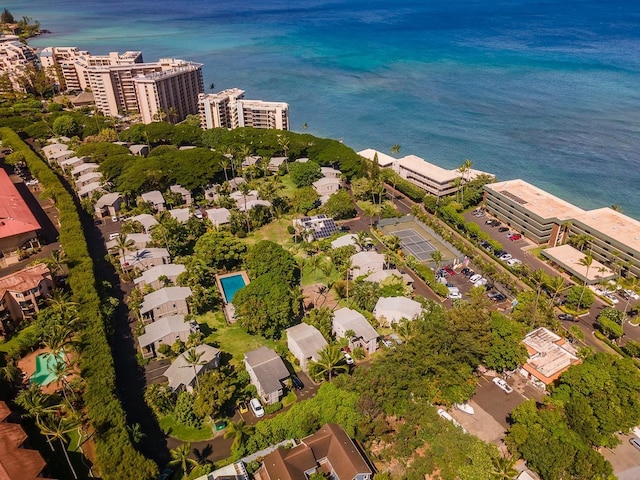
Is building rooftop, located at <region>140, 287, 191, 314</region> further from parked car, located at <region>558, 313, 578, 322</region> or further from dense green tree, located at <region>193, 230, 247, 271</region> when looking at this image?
parked car, located at <region>558, 313, 578, 322</region>

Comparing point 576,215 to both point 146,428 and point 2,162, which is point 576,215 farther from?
point 2,162

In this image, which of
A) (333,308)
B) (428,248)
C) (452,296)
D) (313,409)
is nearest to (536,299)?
(452,296)

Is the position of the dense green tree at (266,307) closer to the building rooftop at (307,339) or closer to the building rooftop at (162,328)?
the building rooftop at (307,339)

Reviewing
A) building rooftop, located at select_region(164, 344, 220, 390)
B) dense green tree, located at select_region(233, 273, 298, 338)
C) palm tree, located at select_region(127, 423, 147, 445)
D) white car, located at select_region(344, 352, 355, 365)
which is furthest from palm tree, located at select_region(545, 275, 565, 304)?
palm tree, located at select_region(127, 423, 147, 445)

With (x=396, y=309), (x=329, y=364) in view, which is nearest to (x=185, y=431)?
(x=329, y=364)

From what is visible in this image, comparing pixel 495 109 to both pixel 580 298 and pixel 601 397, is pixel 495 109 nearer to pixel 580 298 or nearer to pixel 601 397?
pixel 580 298
